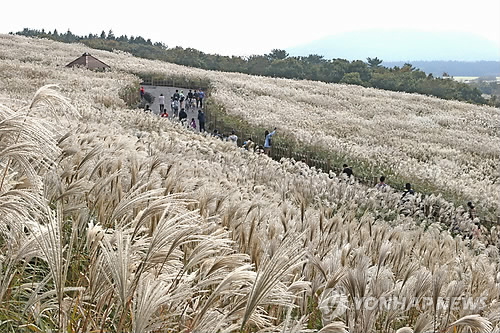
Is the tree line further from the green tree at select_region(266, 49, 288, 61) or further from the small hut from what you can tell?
the small hut

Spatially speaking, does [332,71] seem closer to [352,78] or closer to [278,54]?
[352,78]

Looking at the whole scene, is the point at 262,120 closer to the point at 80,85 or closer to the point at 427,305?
the point at 80,85

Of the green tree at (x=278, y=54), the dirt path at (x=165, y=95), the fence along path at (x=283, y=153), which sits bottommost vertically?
the fence along path at (x=283, y=153)

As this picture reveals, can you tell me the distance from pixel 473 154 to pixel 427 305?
26.2 m

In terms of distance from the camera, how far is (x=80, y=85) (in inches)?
1067

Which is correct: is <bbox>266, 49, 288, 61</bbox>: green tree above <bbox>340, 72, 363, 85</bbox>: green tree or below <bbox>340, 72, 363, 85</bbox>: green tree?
above

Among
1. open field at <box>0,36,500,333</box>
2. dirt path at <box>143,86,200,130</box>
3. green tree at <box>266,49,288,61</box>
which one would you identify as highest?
green tree at <box>266,49,288,61</box>

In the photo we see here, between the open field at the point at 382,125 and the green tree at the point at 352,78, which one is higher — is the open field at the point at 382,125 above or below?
below

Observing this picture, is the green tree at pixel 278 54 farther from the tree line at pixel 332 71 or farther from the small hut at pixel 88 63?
the small hut at pixel 88 63

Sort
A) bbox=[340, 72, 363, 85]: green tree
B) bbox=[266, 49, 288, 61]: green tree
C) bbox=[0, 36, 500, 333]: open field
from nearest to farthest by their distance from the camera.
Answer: bbox=[0, 36, 500, 333]: open field → bbox=[340, 72, 363, 85]: green tree → bbox=[266, 49, 288, 61]: green tree

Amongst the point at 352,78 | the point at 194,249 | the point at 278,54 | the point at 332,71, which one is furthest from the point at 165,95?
the point at 278,54

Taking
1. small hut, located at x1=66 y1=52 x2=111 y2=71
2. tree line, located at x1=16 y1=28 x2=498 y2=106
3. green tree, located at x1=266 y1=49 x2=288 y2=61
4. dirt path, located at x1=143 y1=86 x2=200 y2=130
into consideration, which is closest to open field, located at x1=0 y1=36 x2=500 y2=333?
dirt path, located at x1=143 y1=86 x2=200 y2=130

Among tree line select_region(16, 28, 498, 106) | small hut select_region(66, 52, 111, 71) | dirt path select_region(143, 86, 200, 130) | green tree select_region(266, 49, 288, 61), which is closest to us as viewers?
dirt path select_region(143, 86, 200, 130)

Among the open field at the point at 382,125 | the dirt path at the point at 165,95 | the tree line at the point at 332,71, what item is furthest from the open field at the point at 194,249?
the tree line at the point at 332,71
